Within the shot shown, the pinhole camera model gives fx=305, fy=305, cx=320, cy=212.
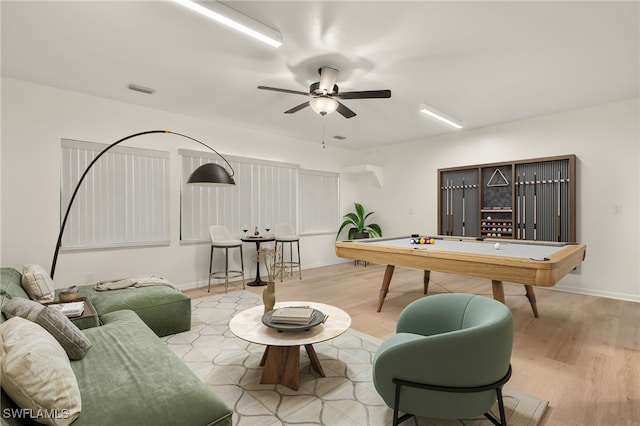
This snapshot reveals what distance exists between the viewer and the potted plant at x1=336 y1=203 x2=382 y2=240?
22.3 ft

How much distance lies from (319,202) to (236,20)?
471cm

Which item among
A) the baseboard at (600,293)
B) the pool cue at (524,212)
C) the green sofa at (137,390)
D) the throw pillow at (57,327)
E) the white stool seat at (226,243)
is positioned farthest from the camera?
the pool cue at (524,212)

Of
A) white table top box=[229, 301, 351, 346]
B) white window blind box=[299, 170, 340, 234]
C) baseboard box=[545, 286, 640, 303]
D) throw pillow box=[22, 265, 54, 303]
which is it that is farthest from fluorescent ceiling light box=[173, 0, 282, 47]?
baseboard box=[545, 286, 640, 303]

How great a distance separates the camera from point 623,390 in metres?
2.05

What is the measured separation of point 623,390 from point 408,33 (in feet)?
9.89

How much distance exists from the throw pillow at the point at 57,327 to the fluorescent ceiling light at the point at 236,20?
6.59 ft

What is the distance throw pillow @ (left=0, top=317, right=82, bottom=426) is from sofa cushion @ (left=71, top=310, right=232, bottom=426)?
0.26 ft

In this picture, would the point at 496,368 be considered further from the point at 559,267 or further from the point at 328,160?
the point at 328,160

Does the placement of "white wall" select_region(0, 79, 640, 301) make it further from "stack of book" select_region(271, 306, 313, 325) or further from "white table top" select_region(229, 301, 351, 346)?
"stack of book" select_region(271, 306, 313, 325)

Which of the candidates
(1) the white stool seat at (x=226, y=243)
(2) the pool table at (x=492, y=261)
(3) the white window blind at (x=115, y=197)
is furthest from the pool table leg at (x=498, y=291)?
(3) the white window blind at (x=115, y=197)

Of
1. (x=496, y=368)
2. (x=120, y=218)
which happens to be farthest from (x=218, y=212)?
(x=496, y=368)

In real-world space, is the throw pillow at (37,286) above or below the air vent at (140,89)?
below

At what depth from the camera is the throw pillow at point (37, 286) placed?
2.63 metres

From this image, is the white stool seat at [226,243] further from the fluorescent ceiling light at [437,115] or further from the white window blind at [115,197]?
the fluorescent ceiling light at [437,115]
